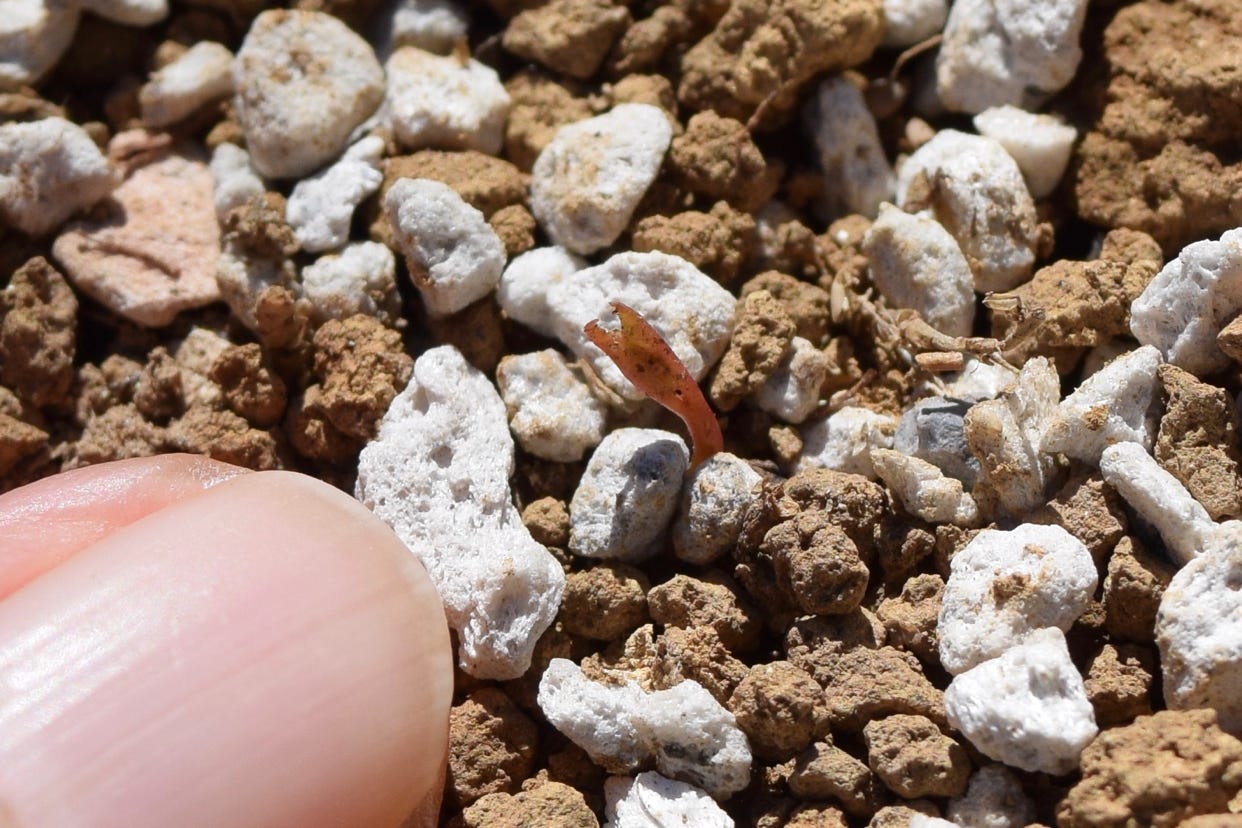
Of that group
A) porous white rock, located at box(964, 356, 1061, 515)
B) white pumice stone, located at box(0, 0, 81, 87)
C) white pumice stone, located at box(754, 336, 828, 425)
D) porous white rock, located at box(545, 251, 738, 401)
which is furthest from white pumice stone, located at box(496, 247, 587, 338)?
white pumice stone, located at box(0, 0, 81, 87)

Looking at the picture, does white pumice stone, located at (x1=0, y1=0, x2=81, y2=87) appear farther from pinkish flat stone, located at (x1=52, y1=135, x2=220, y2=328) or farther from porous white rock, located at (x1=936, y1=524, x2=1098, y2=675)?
porous white rock, located at (x1=936, y1=524, x2=1098, y2=675)

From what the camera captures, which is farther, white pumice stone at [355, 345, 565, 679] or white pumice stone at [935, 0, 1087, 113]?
white pumice stone at [935, 0, 1087, 113]

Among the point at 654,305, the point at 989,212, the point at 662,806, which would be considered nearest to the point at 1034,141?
the point at 989,212

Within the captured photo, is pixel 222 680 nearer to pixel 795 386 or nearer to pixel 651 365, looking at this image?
pixel 651 365

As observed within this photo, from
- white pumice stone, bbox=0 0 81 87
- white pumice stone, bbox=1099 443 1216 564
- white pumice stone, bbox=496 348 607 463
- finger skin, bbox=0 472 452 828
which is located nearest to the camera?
finger skin, bbox=0 472 452 828

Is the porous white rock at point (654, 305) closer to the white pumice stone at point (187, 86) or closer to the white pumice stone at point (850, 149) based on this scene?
the white pumice stone at point (850, 149)

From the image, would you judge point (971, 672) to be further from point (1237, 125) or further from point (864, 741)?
point (1237, 125)
